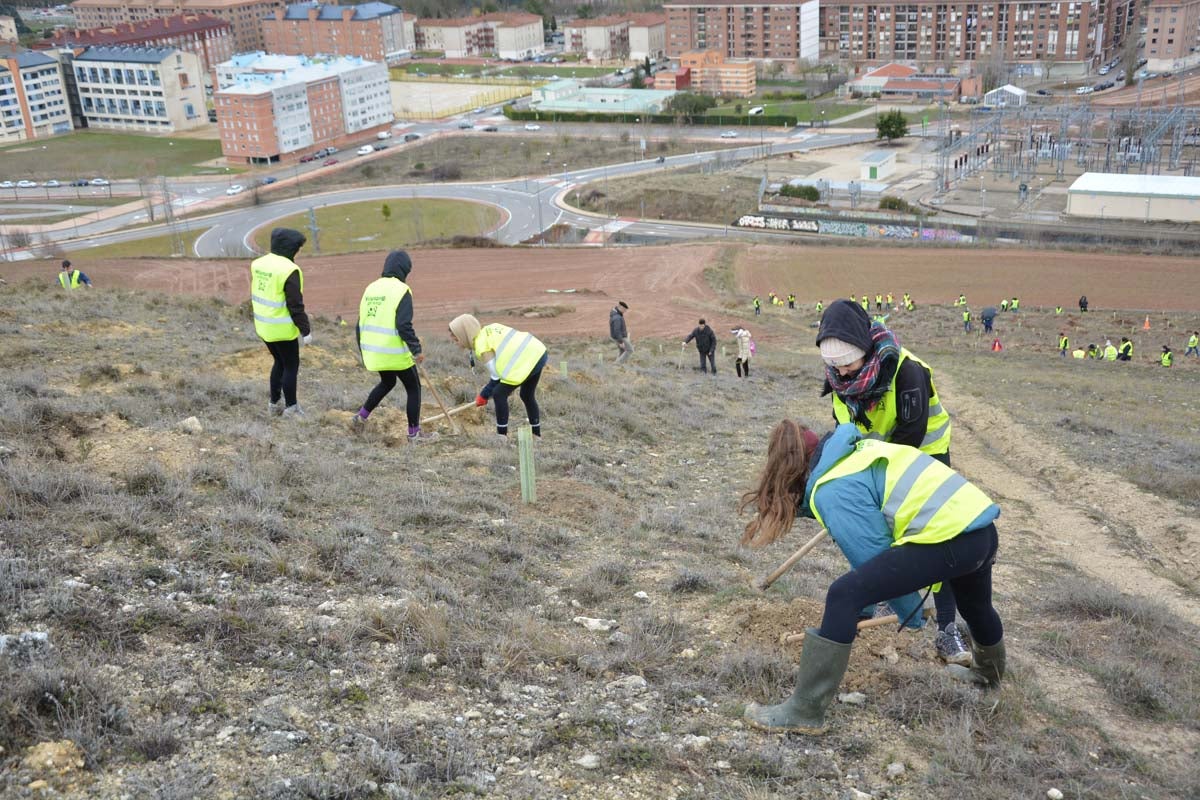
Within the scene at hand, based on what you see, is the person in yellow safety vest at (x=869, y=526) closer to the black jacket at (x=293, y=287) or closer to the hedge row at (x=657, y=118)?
the black jacket at (x=293, y=287)

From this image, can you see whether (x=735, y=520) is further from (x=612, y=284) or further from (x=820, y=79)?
(x=820, y=79)

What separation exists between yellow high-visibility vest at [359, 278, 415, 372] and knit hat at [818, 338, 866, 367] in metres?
4.69

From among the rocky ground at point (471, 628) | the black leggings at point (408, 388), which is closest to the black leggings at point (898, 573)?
the rocky ground at point (471, 628)

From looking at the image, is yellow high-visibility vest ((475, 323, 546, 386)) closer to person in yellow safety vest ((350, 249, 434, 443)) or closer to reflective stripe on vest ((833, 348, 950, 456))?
person in yellow safety vest ((350, 249, 434, 443))

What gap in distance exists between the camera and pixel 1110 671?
580 centimetres

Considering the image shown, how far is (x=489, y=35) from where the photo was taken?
14162cm

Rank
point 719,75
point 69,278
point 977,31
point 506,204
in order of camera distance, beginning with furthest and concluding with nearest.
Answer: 1. point 977,31
2. point 719,75
3. point 506,204
4. point 69,278

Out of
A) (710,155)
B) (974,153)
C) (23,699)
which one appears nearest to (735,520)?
(23,699)

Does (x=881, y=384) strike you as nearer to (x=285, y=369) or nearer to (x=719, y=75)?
(x=285, y=369)

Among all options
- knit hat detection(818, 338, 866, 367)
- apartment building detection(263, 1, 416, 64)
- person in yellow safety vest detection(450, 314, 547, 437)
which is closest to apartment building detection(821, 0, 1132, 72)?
apartment building detection(263, 1, 416, 64)

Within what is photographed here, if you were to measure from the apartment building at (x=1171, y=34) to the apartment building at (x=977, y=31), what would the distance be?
590 cm

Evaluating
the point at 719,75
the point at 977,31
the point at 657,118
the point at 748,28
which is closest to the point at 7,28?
the point at 657,118

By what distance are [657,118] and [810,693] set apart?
94.9 metres

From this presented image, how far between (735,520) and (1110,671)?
3.55m
